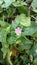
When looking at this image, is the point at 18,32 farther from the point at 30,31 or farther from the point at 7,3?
the point at 7,3

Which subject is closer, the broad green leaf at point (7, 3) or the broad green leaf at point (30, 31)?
the broad green leaf at point (30, 31)

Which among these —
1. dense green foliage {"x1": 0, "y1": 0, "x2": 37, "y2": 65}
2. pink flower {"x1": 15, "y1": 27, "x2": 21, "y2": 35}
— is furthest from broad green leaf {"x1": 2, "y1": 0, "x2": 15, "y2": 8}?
pink flower {"x1": 15, "y1": 27, "x2": 21, "y2": 35}

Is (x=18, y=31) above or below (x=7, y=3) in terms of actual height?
below

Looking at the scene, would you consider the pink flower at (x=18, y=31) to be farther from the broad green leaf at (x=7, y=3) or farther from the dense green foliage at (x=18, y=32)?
the broad green leaf at (x=7, y=3)

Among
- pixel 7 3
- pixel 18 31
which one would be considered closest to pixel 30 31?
pixel 18 31

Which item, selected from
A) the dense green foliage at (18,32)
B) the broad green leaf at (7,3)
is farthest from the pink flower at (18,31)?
the broad green leaf at (7,3)

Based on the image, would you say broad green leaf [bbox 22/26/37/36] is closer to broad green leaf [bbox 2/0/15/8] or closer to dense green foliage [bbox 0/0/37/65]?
dense green foliage [bbox 0/0/37/65]

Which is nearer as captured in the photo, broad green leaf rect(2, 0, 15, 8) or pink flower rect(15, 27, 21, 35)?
pink flower rect(15, 27, 21, 35)

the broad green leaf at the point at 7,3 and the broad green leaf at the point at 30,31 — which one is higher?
the broad green leaf at the point at 7,3
